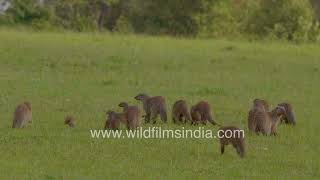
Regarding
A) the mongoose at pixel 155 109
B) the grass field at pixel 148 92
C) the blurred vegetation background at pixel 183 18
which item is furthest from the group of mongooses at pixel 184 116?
the blurred vegetation background at pixel 183 18

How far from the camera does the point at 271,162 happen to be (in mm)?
11047

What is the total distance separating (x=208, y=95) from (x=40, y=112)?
13.8 ft

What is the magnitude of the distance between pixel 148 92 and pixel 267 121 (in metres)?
5.83

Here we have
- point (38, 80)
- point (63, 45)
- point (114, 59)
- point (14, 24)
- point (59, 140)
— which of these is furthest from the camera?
point (14, 24)

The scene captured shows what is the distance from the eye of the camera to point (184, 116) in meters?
13.6

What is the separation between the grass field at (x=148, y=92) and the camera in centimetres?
1057

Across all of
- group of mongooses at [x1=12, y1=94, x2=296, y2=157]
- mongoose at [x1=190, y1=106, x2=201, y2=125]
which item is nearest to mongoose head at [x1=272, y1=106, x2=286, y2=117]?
group of mongooses at [x1=12, y1=94, x2=296, y2=157]

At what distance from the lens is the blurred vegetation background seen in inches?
1542

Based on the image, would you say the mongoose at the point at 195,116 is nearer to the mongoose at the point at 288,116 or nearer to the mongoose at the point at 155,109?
the mongoose at the point at 155,109

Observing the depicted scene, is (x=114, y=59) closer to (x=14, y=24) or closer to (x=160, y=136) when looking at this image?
(x=160, y=136)

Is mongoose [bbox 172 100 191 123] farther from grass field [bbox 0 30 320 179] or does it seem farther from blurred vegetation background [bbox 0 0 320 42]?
blurred vegetation background [bbox 0 0 320 42]

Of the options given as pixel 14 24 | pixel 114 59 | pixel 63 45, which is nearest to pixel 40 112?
pixel 114 59

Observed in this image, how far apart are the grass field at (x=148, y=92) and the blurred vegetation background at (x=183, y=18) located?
29.8 ft

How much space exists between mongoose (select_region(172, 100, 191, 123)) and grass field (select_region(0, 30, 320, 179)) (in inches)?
11.7
